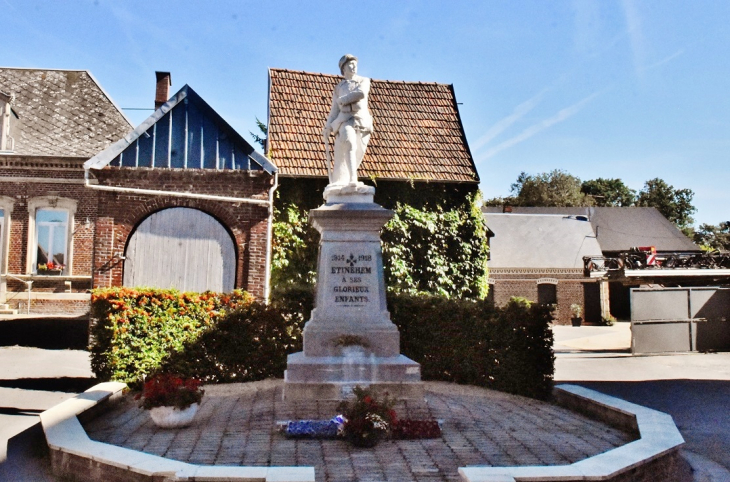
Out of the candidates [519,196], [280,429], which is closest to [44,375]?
[280,429]

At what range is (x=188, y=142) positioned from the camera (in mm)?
13961

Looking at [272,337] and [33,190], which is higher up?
[33,190]

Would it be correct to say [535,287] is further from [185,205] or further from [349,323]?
[349,323]

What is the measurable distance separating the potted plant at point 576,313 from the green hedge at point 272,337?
25.5 meters

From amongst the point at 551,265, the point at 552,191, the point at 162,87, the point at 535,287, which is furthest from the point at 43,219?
the point at 552,191

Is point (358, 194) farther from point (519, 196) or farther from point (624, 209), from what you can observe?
point (519, 196)

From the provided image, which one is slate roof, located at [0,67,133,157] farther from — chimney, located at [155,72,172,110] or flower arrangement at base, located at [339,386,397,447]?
flower arrangement at base, located at [339,386,397,447]

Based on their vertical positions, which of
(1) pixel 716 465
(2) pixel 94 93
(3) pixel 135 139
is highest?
(2) pixel 94 93

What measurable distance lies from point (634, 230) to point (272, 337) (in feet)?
120

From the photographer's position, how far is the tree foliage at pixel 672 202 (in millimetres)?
69875

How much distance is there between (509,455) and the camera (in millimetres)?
5680

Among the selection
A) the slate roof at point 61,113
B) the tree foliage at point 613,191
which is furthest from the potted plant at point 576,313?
the tree foliage at point 613,191

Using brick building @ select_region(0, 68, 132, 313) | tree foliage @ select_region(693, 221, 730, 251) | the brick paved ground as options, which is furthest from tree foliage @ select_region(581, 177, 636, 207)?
the brick paved ground

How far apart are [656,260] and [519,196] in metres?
38.7
